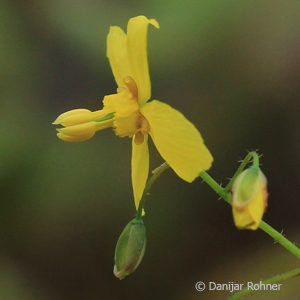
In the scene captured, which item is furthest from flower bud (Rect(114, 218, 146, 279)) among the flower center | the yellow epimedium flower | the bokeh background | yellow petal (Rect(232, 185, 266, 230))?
the bokeh background

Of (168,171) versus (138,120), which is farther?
(168,171)

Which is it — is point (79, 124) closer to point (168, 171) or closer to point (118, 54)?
point (118, 54)

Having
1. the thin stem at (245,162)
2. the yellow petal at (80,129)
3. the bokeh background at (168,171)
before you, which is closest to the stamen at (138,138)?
the yellow petal at (80,129)

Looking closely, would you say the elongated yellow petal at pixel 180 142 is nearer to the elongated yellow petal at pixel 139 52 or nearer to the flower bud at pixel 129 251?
the elongated yellow petal at pixel 139 52

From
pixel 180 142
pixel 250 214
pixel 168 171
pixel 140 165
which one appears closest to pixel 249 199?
pixel 250 214

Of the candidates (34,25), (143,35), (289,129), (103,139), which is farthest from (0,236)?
(143,35)

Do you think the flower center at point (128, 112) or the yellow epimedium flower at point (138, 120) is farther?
the flower center at point (128, 112)
